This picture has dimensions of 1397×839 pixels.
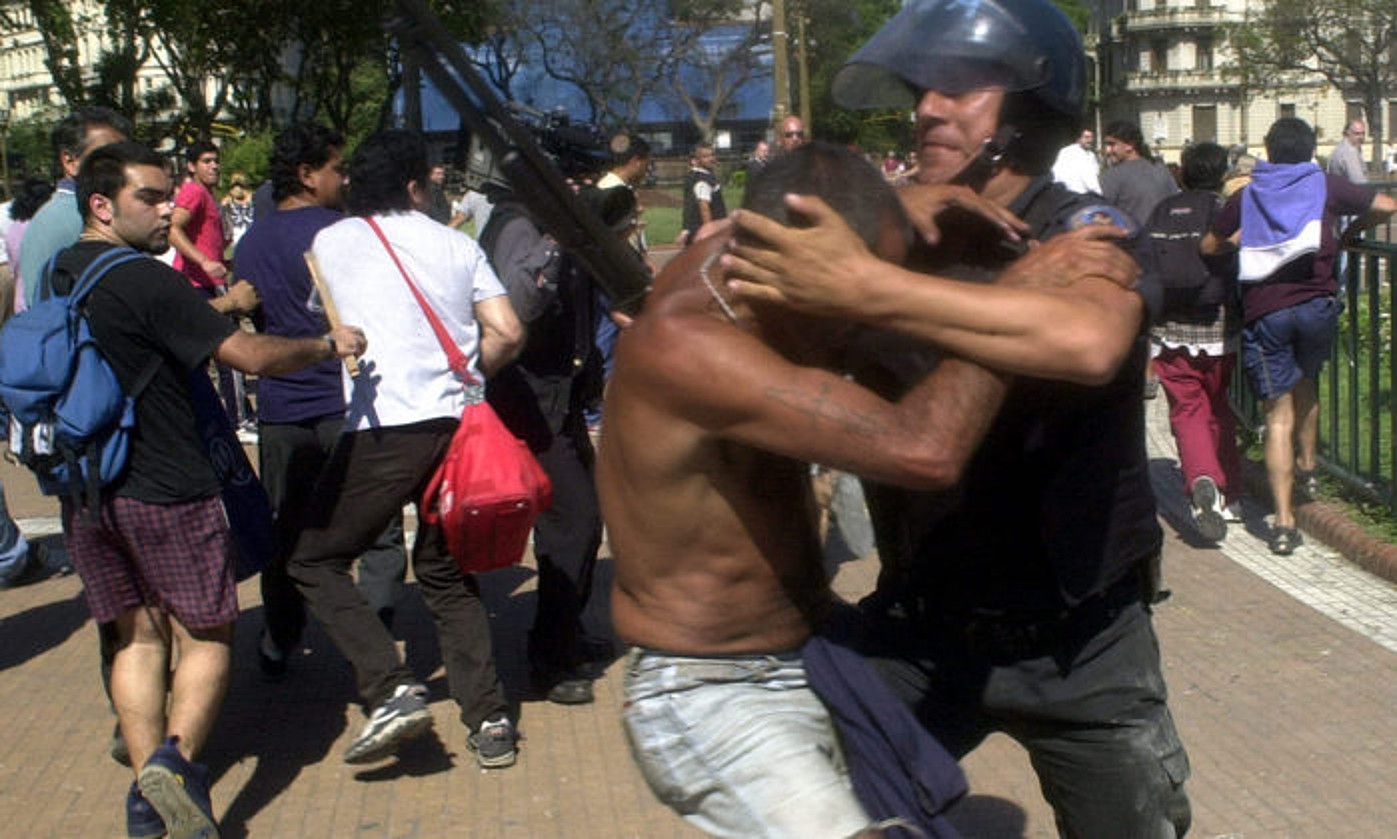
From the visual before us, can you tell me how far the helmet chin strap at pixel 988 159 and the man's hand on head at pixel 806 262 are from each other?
641mm

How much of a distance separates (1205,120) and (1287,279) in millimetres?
85492

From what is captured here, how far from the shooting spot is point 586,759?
18.0 feet

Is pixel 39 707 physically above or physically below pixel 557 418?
below

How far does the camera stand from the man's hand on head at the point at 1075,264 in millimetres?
2502

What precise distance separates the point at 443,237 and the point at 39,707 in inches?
92.7

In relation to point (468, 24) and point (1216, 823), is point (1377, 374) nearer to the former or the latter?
point (1216, 823)

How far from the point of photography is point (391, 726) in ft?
16.9

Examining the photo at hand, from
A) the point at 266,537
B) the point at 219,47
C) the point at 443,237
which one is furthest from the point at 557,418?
the point at 219,47

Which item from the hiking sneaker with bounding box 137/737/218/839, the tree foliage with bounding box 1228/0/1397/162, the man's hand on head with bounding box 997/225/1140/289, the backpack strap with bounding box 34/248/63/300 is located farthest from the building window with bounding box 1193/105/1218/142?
the man's hand on head with bounding box 997/225/1140/289

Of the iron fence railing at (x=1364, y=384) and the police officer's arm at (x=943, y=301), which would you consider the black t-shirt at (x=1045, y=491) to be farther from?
the iron fence railing at (x=1364, y=384)

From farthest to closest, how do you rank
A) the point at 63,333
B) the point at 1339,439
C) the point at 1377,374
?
the point at 1339,439 → the point at 1377,374 → the point at 63,333

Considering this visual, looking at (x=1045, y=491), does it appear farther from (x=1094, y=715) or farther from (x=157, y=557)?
(x=157, y=557)

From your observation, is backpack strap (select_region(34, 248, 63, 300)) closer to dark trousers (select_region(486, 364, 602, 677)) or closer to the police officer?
dark trousers (select_region(486, 364, 602, 677))

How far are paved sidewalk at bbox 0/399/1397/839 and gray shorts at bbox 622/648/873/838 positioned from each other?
7.15ft
